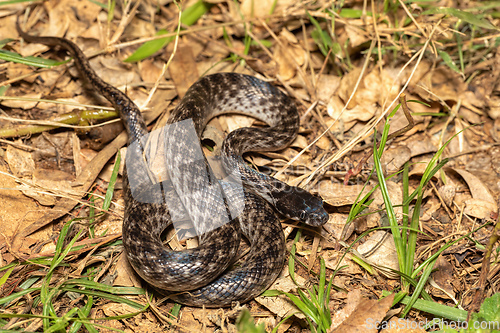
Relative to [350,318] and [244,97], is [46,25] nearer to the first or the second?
[244,97]

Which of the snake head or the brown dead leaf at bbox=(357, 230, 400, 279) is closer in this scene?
the brown dead leaf at bbox=(357, 230, 400, 279)

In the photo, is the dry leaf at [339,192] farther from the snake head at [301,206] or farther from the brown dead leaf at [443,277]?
the brown dead leaf at [443,277]

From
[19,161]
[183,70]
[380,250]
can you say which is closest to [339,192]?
[380,250]

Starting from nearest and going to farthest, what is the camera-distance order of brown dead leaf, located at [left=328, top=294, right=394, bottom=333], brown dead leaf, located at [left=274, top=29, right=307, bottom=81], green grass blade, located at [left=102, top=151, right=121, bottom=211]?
brown dead leaf, located at [left=328, top=294, right=394, bottom=333], green grass blade, located at [left=102, top=151, right=121, bottom=211], brown dead leaf, located at [left=274, top=29, right=307, bottom=81]

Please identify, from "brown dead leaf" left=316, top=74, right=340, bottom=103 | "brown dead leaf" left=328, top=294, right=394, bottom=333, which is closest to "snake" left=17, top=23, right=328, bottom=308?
"brown dead leaf" left=316, top=74, right=340, bottom=103

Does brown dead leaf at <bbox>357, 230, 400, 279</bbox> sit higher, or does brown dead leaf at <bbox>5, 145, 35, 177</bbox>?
brown dead leaf at <bbox>5, 145, 35, 177</bbox>

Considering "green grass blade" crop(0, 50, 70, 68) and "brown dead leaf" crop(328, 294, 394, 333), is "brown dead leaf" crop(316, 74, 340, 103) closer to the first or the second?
"brown dead leaf" crop(328, 294, 394, 333)
